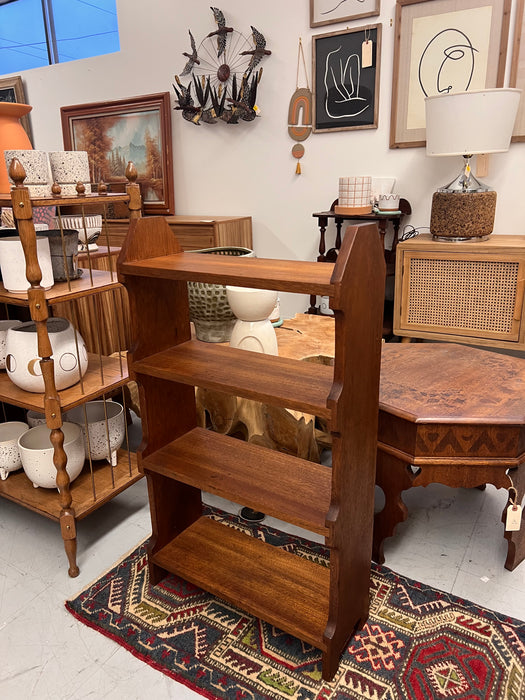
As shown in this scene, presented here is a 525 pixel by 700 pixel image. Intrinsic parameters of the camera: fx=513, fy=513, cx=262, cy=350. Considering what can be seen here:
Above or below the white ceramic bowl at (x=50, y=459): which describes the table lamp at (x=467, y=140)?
above

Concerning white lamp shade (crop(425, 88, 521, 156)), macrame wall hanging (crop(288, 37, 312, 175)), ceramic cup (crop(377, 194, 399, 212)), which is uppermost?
macrame wall hanging (crop(288, 37, 312, 175))

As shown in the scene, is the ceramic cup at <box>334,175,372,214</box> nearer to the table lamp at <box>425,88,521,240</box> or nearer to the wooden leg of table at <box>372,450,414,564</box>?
the table lamp at <box>425,88,521,240</box>

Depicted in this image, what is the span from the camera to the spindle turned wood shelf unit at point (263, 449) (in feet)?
3.58

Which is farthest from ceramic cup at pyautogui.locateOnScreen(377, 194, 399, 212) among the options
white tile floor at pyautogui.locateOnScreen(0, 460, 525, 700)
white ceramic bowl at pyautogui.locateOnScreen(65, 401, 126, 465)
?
white ceramic bowl at pyautogui.locateOnScreen(65, 401, 126, 465)

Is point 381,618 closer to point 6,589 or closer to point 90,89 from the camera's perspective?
point 6,589

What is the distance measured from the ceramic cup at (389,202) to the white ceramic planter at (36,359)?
1.99 metres

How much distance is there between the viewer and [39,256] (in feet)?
4.88

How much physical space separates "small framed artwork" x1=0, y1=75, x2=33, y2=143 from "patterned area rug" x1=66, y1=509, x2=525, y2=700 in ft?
14.3

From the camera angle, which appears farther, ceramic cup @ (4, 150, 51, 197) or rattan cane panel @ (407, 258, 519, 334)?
rattan cane panel @ (407, 258, 519, 334)

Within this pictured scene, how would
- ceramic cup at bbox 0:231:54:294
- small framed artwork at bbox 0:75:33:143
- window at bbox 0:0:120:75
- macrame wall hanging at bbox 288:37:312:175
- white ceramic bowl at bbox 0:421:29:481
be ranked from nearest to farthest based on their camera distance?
1. ceramic cup at bbox 0:231:54:294
2. white ceramic bowl at bbox 0:421:29:481
3. macrame wall hanging at bbox 288:37:312:175
4. window at bbox 0:0:120:75
5. small framed artwork at bbox 0:75:33:143

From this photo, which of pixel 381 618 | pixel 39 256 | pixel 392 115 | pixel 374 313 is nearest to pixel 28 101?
pixel 392 115

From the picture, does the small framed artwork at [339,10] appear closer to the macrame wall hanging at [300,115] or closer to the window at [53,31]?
the macrame wall hanging at [300,115]

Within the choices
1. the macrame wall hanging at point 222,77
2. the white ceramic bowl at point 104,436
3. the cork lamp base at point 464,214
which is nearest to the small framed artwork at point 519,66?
the cork lamp base at point 464,214

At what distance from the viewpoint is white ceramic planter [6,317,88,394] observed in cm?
157
